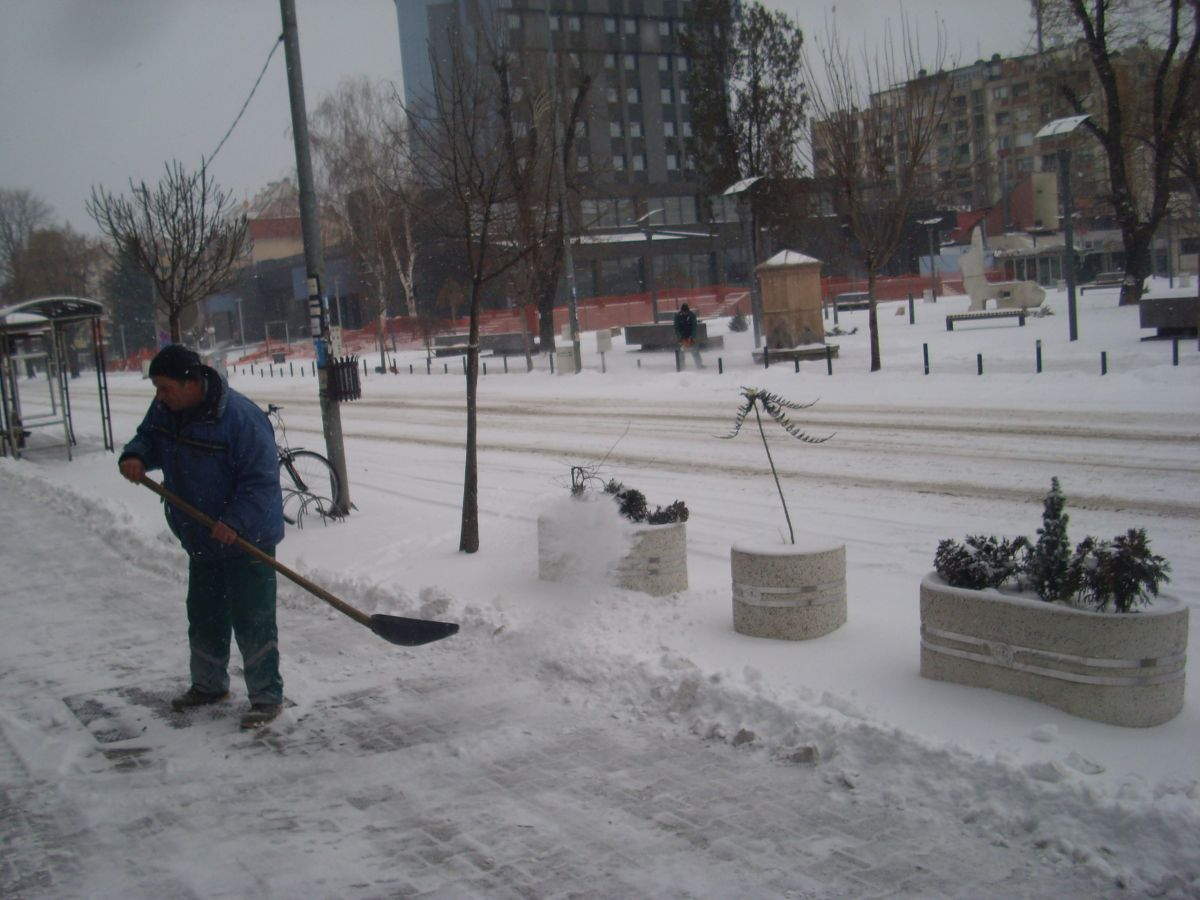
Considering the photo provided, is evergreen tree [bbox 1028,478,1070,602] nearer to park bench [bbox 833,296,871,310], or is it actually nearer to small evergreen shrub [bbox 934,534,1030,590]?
small evergreen shrub [bbox 934,534,1030,590]

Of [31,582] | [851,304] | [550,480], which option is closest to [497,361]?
[851,304]

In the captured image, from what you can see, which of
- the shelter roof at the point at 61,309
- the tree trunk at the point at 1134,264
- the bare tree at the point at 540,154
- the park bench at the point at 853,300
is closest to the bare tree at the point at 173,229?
the shelter roof at the point at 61,309

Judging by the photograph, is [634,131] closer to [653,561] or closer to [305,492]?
[305,492]

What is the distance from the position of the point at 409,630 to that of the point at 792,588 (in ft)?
6.95

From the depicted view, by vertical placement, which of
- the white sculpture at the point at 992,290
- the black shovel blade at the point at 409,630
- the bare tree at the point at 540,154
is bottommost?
the black shovel blade at the point at 409,630

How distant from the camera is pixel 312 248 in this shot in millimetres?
10883

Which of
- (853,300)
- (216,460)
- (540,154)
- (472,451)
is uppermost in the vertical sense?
(540,154)

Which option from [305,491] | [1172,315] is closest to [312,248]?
[305,491]

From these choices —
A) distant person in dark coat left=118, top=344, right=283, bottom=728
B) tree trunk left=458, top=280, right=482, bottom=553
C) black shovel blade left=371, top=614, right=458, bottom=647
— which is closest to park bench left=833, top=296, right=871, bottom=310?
tree trunk left=458, top=280, right=482, bottom=553

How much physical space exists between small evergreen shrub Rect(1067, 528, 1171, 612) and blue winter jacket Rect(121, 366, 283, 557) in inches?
148

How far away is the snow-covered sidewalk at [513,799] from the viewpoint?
12.2 ft

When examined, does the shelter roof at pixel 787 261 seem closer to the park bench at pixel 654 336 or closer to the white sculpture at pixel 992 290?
→ the park bench at pixel 654 336

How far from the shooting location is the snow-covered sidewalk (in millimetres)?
3705

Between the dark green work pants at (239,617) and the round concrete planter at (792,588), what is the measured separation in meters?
2.51
